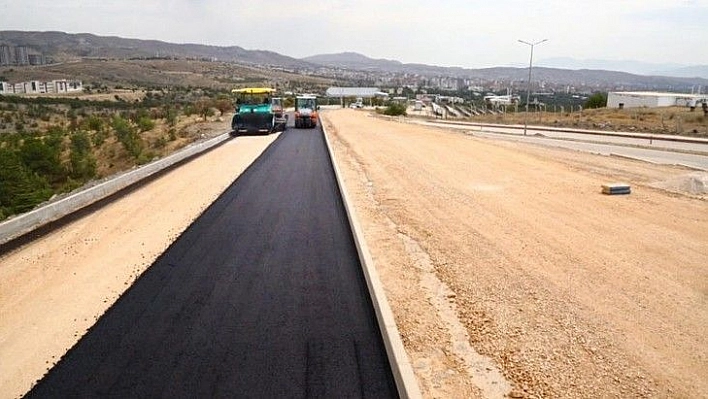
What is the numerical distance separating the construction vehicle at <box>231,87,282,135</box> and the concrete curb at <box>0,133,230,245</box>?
37.0ft

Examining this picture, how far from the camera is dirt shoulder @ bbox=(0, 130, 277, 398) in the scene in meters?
5.84

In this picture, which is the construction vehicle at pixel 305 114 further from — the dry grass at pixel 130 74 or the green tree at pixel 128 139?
the dry grass at pixel 130 74

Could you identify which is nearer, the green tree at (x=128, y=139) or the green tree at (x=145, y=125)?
the green tree at (x=128, y=139)

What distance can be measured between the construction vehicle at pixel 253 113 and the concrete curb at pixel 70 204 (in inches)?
444

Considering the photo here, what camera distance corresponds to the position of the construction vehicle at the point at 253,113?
30844 millimetres

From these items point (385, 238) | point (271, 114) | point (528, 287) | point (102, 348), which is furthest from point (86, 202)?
point (271, 114)

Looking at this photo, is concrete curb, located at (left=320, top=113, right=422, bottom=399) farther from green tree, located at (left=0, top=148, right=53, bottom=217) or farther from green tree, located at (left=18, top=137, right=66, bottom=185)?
green tree, located at (left=18, top=137, right=66, bottom=185)

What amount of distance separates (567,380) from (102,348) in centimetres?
458

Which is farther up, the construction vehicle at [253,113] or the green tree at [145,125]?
the construction vehicle at [253,113]

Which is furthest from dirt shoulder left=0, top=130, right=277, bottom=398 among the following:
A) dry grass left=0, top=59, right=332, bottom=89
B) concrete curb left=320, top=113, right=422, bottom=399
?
dry grass left=0, top=59, right=332, bottom=89

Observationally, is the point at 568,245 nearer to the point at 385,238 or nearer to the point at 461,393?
the point at 385,238

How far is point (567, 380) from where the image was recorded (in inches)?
209

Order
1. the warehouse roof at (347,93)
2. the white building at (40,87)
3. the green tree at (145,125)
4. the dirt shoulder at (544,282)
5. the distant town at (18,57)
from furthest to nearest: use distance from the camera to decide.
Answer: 1. the distant town at (18,57)
2. the warehouse roof at (347,93)
3. the white building at (40,87)
4. the green tree at (145,125)
5. the dirt shoulder at (544,282)

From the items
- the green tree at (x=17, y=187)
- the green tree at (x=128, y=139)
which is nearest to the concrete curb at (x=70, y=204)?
the green tree at (x=17, y=187)
